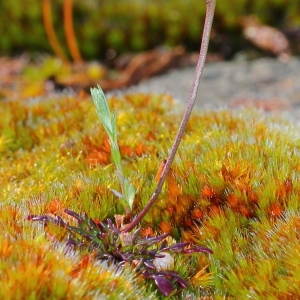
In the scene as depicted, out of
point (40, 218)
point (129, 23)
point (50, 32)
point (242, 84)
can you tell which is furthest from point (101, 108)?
point (129, 23)

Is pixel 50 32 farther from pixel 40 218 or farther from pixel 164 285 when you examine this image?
pixel 164 285

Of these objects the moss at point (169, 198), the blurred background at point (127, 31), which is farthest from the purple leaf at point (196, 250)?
the blurred background at point (127, 31)

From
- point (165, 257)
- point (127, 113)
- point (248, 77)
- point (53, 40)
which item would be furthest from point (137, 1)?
point (165, 257)

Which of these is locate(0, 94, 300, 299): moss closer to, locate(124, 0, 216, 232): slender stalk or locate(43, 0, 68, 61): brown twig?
locate(124, 0, 216, 232): slender stalk

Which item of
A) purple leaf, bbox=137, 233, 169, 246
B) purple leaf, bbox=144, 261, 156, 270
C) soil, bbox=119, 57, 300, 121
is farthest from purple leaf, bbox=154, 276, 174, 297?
soil, bbox=119, 57, 300, 121

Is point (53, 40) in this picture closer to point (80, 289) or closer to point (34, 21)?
point (34, 21)

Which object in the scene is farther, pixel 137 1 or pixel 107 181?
pixel 137 1
